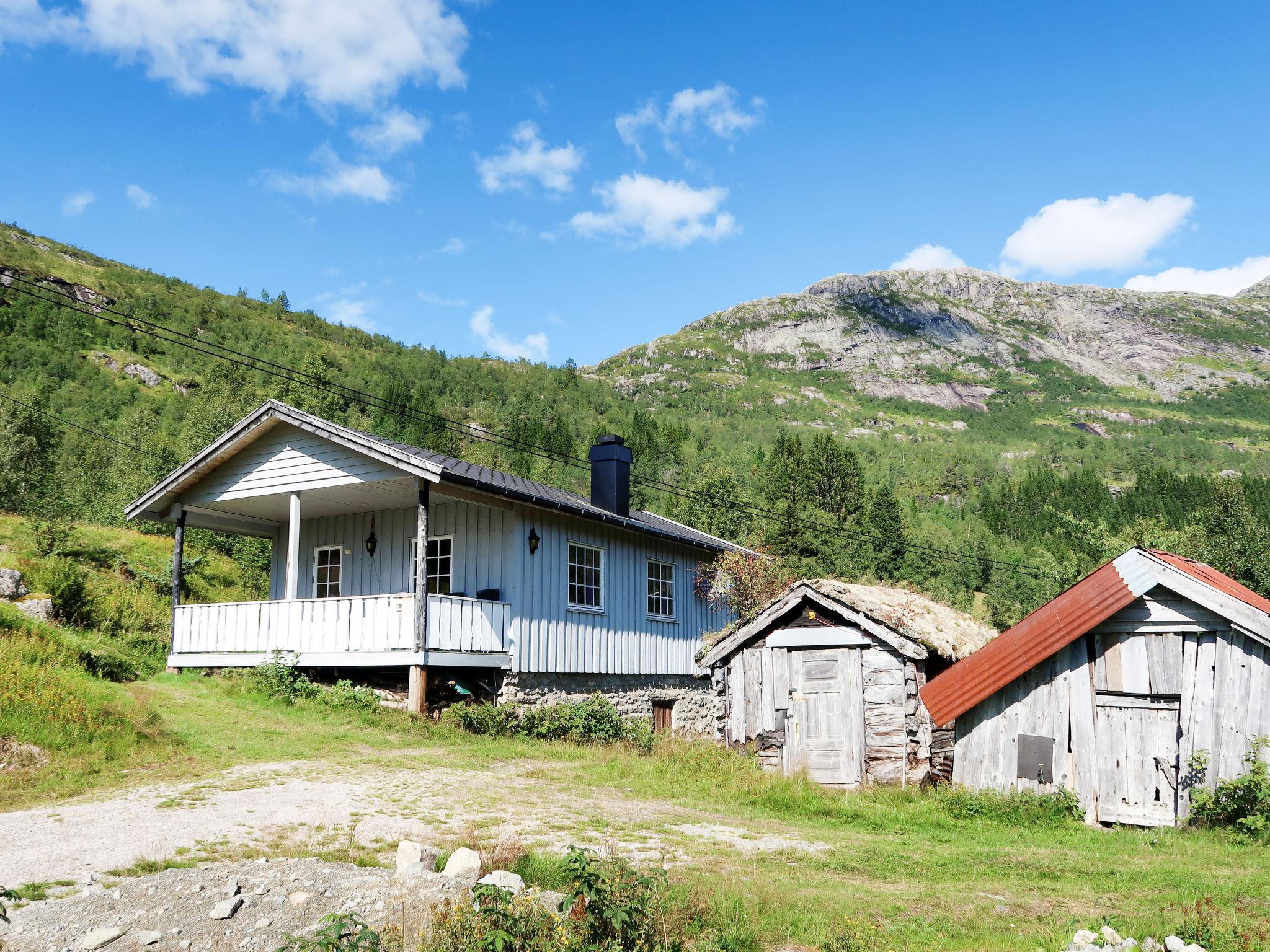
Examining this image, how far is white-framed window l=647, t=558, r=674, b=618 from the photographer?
23.3 meters

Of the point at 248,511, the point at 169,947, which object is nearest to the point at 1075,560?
the point at 248,511

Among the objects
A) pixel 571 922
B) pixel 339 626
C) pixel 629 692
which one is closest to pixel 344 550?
pixel 339 626

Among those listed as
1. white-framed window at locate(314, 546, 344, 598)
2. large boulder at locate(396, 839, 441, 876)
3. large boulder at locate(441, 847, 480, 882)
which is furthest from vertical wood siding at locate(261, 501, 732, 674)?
large boulder at locate(441, 847, 480, 882)

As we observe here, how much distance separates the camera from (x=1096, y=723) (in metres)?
12.1

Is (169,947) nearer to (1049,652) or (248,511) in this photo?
(1049,652)

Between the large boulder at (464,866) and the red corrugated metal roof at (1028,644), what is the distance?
817 cm

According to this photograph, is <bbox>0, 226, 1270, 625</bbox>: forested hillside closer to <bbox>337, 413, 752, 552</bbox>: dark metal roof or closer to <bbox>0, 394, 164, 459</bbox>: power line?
<bbox>0, 394, 164, 459</bbox>: power line

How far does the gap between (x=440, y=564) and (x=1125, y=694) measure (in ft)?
42.9

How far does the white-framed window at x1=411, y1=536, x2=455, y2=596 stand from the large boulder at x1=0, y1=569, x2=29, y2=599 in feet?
25.9

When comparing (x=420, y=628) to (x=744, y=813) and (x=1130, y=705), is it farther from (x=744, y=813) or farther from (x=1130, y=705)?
(x=1130, y=705)

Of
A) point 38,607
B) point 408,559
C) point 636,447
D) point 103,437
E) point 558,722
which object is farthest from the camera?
point 636,447

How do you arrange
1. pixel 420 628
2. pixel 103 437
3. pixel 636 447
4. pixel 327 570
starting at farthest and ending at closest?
1. pixel 636 447
2. pixel 103 437
3. pixel 327 570
4. pixel 420 628

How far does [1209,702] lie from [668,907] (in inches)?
340

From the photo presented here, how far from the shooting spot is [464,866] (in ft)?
21.9
